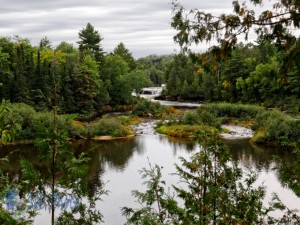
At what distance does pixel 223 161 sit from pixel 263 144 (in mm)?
29926

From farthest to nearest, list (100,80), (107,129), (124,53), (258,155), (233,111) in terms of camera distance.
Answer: (124,53) → (100,80) → (233,111) → (107,129) → (258,155)

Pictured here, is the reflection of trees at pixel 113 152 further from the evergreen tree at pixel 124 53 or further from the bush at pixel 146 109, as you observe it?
the evergreen tree at pixel 124 53

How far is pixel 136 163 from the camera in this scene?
2989 cm

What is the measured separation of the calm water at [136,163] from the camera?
2130 cm

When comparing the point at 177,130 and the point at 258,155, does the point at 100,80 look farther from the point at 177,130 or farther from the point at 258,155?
the point at 258,155

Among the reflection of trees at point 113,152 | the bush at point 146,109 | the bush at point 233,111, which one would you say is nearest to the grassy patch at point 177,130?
the reflection of trees at point 113,152

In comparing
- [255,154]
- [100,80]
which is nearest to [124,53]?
[100,80]

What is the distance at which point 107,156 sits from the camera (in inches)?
1286

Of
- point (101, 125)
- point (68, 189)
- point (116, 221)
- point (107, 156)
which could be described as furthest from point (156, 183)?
point (101, 125)

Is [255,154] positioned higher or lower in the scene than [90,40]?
lower

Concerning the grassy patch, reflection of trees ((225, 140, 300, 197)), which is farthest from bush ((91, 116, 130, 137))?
reflection of trees ((225, 140, 300, 197))

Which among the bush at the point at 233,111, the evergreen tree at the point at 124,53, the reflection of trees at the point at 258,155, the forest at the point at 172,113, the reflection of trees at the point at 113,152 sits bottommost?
the reflection of trees at the point at 258,155

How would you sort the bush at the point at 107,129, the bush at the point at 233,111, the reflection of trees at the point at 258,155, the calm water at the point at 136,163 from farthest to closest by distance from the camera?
the bush at the point at 233,111 < the bush at the point at 107,129 < the reflection of trees at the point at 258,155 < the calm water at the point at 136,163

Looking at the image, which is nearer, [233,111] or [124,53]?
[233,111]
